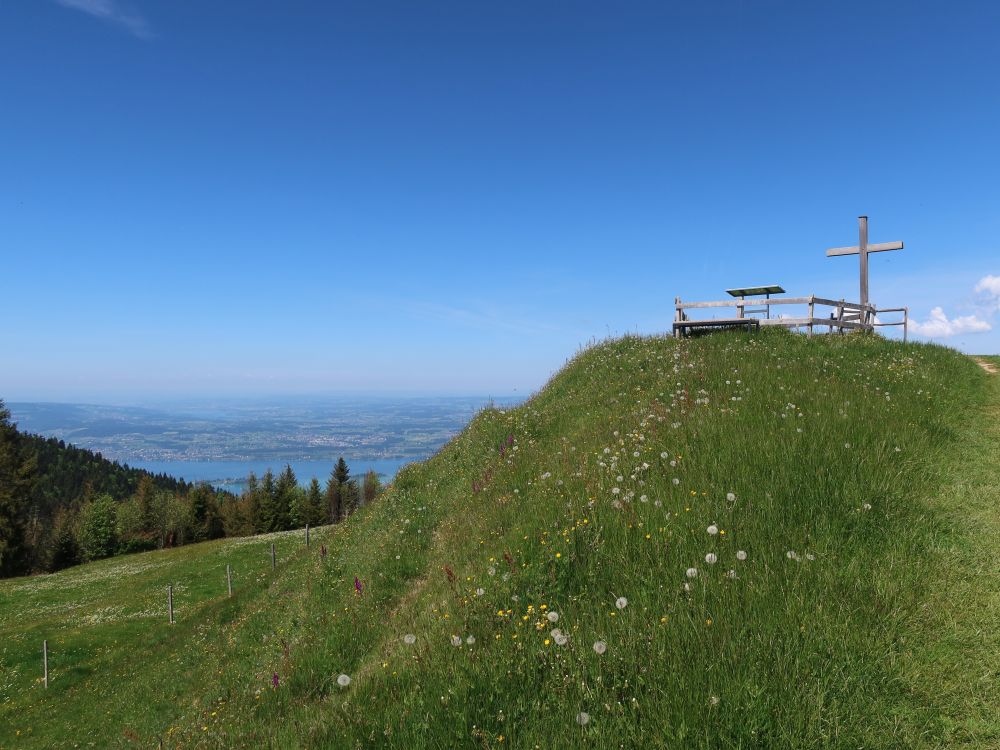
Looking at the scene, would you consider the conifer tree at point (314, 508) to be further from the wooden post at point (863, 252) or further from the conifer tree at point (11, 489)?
the wooden post at point (863, 252)

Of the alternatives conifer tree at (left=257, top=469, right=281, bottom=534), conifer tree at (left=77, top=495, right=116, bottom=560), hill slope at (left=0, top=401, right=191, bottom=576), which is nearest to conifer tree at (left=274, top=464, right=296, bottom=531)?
conifer tree at (left=257, top=469, right=281, bottom=534)

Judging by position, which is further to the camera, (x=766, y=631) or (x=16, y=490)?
(x=16, y=490)

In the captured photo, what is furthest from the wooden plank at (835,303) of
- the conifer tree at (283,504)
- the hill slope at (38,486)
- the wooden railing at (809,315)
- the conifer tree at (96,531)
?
the conifer tree at (96,531)

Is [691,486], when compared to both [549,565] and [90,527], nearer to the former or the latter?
[549,565]

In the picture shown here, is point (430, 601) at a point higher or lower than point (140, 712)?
higher

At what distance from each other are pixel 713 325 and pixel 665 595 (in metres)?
18.5

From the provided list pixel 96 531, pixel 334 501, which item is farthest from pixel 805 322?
pixel 96 531

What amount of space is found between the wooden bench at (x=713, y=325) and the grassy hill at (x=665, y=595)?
269 inches

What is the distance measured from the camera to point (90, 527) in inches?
3698

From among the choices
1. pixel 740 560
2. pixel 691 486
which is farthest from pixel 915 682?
pixel 691 486

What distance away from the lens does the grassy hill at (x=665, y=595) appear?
3576 mm

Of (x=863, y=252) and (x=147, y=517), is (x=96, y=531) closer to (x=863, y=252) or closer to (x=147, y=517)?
(x=147, y=517)

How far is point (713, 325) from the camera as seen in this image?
69.4ft

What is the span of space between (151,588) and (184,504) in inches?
2905
